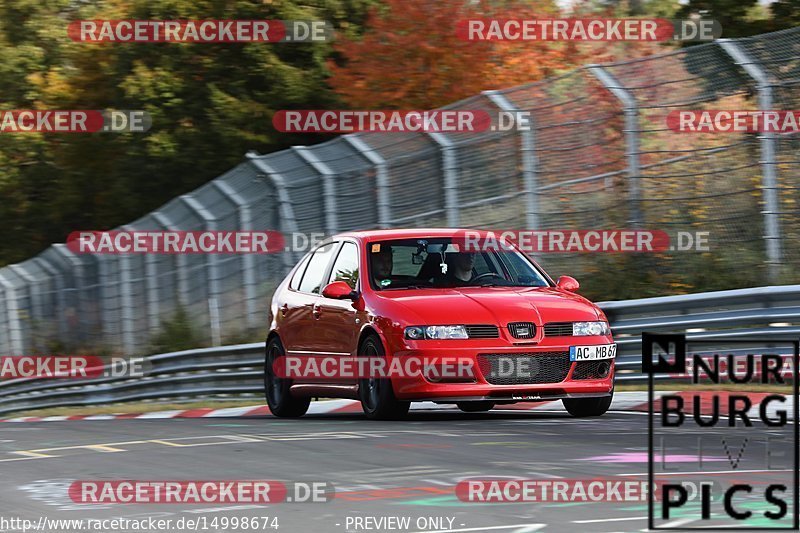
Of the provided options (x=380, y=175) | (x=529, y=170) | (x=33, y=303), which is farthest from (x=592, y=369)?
(x=33, y=303)

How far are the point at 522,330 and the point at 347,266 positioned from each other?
2.17 m

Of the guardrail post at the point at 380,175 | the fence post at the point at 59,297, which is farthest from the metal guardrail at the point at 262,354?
the guardrail post at the point at 380,175

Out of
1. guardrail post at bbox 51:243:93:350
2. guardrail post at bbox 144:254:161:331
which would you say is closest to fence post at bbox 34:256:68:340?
guardrail post at bbox 51:243:93:350

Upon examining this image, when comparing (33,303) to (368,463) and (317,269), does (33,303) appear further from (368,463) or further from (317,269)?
(368,463)

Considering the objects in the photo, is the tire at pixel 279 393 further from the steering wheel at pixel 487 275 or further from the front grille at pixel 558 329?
the front grille at pixel 558 329

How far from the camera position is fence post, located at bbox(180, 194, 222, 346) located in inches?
941

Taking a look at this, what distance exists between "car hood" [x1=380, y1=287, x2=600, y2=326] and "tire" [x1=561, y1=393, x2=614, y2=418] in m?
0.71

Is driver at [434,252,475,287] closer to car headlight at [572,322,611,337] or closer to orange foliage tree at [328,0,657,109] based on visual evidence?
car headlight at [572,322,611,337]

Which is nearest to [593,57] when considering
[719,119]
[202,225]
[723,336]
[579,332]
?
[202,225]

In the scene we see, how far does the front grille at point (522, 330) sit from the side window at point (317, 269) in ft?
8.61

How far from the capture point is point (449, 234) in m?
13.9

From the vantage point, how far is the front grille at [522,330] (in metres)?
12.3

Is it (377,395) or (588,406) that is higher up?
(377,395)

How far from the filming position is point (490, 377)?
484 inches
